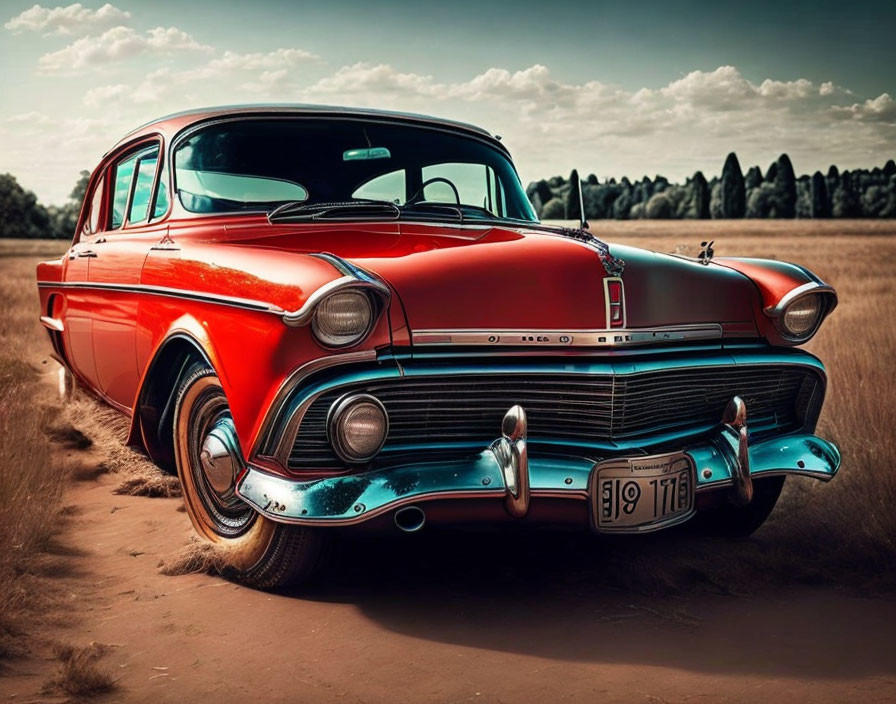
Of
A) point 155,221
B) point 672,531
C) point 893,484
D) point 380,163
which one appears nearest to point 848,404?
point 893,484

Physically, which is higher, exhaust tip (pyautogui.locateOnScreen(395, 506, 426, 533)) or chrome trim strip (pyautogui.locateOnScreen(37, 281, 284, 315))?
chrome trim strip (pyautogui.locateOnScreen(37, 281, 284, 315))

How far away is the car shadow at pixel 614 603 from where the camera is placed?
271 centimetres

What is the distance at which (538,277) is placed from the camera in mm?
3008

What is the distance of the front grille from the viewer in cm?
279

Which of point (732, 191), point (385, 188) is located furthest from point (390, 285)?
point (732, 191)

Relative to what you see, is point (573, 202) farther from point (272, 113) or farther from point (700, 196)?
point (700, 196)

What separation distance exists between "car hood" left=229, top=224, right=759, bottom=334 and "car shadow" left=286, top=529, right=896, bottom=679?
2.31ft

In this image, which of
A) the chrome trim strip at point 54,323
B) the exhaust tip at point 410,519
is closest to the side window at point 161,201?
the chrome trim strip at point 54,323

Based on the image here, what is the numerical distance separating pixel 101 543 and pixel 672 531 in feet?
7.47

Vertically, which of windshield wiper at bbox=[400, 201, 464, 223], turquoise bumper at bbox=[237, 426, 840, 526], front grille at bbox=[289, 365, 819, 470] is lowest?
turquoise bumper at bbox=[237, 426, 840, 526]

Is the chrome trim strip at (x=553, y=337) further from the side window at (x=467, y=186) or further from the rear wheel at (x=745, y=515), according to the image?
the side window at (x=467, y=186)

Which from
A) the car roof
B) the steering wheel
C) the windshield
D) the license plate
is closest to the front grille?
the license plate

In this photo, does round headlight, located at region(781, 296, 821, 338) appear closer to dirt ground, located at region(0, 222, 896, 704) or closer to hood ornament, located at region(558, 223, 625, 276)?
hood ornament, located at region(558, 223, 625, 276)

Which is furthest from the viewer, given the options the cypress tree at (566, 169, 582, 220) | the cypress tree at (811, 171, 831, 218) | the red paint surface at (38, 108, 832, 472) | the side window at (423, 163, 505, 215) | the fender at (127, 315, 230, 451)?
the cypress tree at (811, 171, 831, 218)
